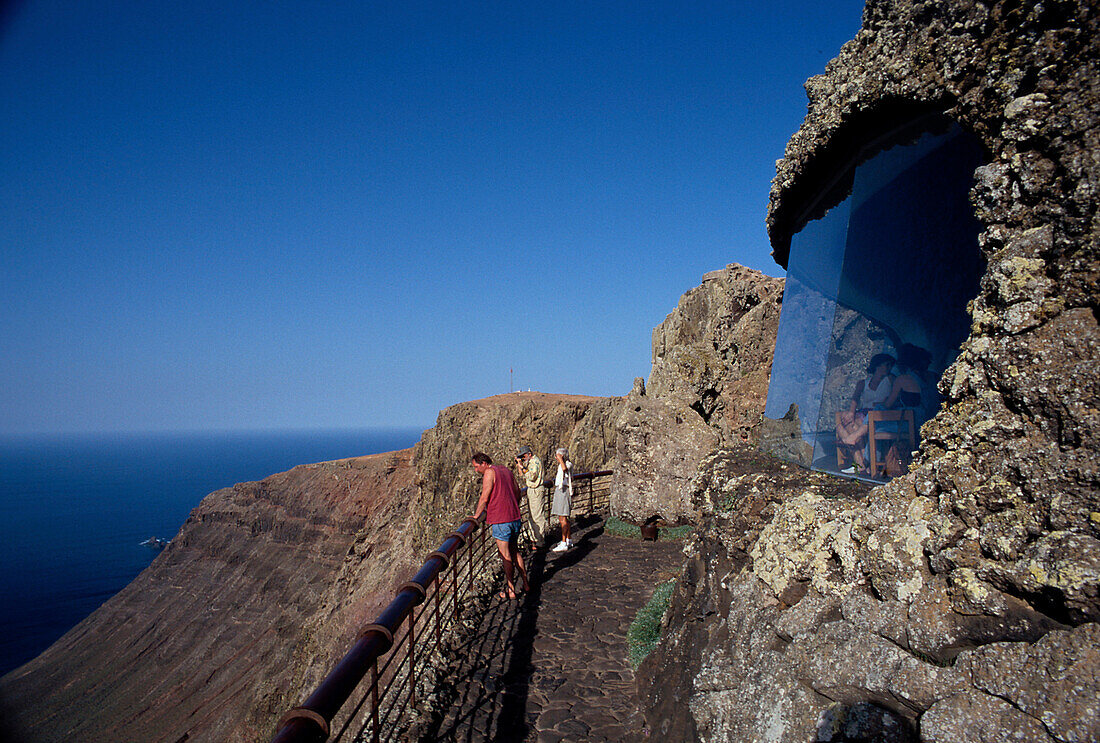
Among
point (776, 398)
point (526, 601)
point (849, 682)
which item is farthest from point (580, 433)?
point (849, 682)

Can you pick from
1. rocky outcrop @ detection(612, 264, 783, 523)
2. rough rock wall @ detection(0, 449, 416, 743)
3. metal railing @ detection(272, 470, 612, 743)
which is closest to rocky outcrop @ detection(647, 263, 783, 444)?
rocky outcrop @ detection(612, 264, 783, 523)

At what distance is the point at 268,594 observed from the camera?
45812mm

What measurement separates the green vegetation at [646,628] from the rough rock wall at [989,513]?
2693 mm

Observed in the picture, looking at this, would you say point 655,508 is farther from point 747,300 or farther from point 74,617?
point 74,617

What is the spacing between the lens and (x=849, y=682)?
6.63ft

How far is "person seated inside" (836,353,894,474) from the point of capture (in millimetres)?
3002

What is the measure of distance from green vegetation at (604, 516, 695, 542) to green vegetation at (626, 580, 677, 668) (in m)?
3.03

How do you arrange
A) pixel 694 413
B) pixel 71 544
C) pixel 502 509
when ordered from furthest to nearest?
pixel 71 544, pixel 694 413, pixel 502 509

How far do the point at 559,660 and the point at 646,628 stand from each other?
3.16ft

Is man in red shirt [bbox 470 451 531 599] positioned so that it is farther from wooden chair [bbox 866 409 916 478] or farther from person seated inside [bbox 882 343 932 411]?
person seated inside [bbox 882 343 932 411]

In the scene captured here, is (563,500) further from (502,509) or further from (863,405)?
(863,405)

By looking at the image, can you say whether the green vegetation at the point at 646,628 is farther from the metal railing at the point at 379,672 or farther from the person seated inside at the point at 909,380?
the person seated inside at the point at 909,380

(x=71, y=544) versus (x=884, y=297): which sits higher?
(x=884, y=297)

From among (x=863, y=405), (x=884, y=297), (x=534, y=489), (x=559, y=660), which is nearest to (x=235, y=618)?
(x=534, y=489)
